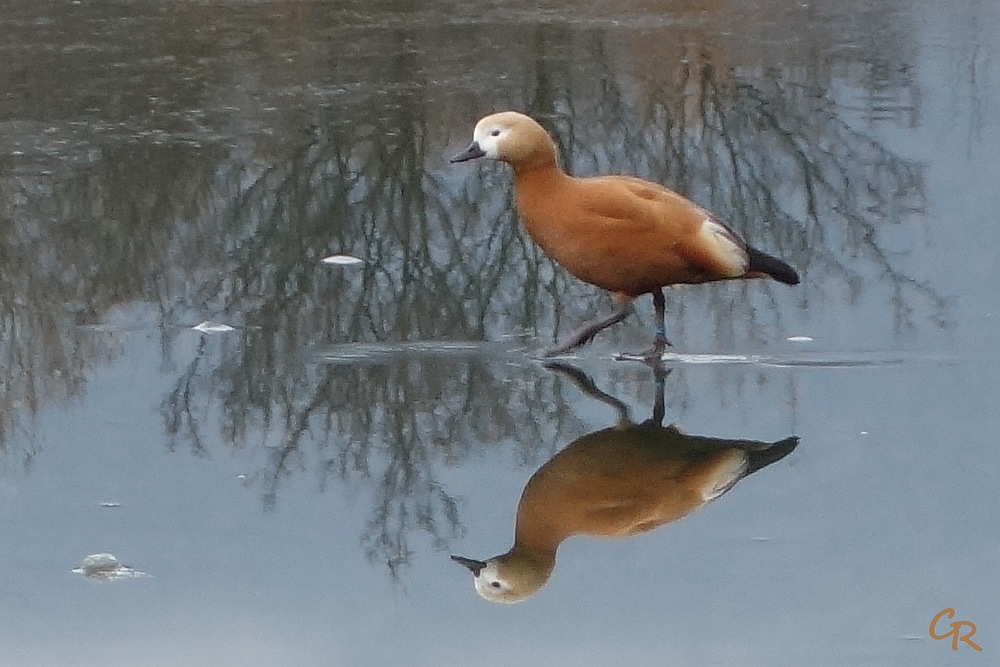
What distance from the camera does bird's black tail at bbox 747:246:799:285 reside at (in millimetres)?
5410

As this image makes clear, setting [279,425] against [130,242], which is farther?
[130,242]

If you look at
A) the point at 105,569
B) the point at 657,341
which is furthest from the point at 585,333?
the point at 105,569

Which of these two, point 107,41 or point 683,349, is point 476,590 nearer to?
point 683,349

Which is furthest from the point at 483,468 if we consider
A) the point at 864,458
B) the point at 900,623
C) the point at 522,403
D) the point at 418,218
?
the point at 418,218

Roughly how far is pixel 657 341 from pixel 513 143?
727mm

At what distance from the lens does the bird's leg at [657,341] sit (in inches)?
210

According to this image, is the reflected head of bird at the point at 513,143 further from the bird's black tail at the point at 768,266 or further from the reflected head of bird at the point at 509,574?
the reflected head of bird at the point at 509,574

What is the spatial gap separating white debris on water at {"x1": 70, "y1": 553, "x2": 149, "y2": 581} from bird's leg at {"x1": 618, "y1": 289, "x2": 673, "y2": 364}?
1910 millimetres

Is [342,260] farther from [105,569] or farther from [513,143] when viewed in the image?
[105,569]

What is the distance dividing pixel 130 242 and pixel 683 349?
6.96ft

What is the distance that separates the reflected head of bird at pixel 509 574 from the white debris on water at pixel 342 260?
92.6 inches

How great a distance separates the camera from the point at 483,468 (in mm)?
4516

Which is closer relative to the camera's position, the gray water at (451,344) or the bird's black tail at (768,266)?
the gray water at (451,344)

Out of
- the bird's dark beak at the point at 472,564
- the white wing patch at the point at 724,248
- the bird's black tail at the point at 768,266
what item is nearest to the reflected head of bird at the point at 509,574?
the bird's dark beak at the point at 472,564
